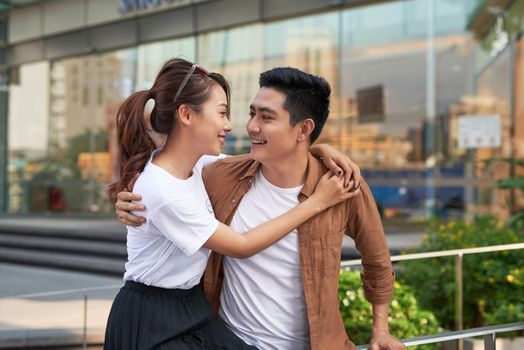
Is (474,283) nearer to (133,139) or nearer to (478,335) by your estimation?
(478,335)

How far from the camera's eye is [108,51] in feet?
53.7

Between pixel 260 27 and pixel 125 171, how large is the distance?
1223cm

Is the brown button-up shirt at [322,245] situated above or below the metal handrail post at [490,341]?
above

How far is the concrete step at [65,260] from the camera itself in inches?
365

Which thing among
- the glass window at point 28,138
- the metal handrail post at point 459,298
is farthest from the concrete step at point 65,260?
→ the glass window at point 28,138

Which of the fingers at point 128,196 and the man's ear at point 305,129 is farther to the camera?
the man's ear at point 305,129

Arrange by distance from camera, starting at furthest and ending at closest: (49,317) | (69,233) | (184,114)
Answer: (69,233)
(49,317)
(184,114)

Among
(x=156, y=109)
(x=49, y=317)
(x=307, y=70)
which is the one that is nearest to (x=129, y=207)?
(x=156, y=109)

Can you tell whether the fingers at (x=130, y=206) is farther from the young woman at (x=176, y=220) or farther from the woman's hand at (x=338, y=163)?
the woman's hand at (x=338, y=163)

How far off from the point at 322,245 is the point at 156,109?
610 mm

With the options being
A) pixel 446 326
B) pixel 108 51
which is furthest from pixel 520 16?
pixel 108 51

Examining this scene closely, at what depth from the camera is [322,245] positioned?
1941mm

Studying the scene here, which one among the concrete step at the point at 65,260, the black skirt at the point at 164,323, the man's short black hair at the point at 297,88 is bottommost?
the concrete step at the point at 65,260

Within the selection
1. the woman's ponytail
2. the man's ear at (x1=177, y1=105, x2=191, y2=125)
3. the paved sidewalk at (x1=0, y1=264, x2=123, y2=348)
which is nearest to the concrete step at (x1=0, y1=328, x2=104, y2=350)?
the paved sidewalk at (x1=0, y1=264, x2=123, y2=348)
